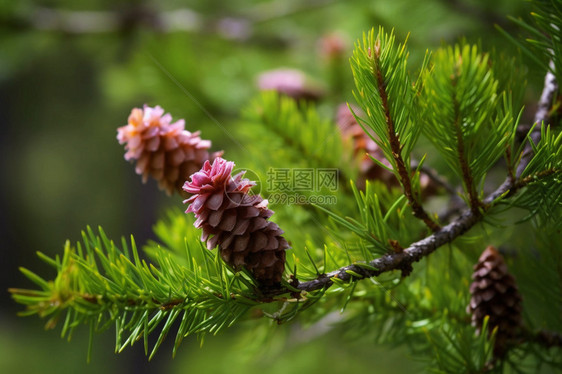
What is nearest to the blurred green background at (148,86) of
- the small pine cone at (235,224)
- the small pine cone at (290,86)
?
the small pine cone at (290,86)

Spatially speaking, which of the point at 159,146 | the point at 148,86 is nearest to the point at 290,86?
the point at 148,86

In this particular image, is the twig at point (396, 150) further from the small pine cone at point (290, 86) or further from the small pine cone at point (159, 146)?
the small pine cone at point (290, 86)

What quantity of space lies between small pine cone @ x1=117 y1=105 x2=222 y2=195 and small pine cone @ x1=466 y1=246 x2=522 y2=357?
0.67ft

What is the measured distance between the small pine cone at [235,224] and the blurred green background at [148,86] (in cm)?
17

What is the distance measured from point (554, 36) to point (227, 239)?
219 millimetres

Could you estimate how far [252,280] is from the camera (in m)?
0.24

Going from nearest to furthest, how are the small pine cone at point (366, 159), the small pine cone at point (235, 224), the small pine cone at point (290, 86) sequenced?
the small pine cone at point (235, 224)
the small pine cone at point (366, 159)
the small pine cone at point (290, 86)

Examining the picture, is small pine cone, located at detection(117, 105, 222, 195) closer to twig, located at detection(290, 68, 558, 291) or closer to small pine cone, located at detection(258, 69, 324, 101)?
twig, located at detection(290, 68, 558, 291)

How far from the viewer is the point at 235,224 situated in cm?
24

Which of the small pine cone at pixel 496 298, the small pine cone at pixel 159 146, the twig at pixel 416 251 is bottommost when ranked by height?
the small pine cone at pixel 496 298

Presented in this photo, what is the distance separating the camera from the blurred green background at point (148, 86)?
2.20 ft

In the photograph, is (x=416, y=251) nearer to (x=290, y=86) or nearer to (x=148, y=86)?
(x=290, y=86)

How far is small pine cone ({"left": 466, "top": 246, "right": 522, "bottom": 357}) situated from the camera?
11.8 inches

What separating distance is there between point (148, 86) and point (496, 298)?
1.84ft
